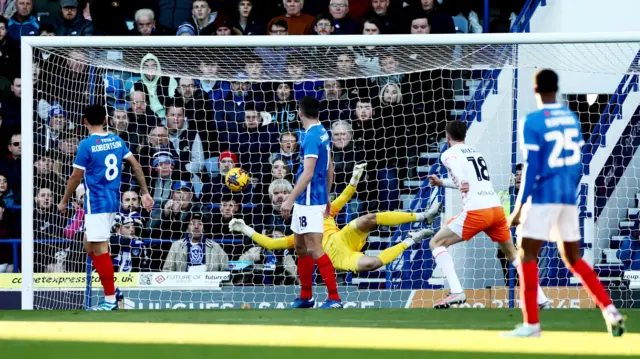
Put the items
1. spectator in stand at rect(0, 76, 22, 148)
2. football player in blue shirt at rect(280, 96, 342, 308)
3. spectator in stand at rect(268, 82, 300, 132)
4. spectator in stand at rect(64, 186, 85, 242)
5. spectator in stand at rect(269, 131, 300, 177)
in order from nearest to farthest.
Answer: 1. football player in blue shirt at rect(280, 96, 342, 308)
2. spectator in stand at rect(64, 186, 85, 242)
3. spectator in stand at rect(269, 131, 300, 177)
4. spectator in stand at rect(268, 82, 300, 132)
5. spectator in stand at rect(0, 76, 22, 148)

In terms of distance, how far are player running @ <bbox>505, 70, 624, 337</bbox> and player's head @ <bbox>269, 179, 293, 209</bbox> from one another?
235 inches

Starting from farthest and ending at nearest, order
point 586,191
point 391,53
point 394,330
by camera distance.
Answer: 1. point 586,191
2. point 391,53
3. point 394,330

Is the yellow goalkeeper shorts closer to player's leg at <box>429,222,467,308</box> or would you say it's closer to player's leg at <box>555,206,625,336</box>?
player's leg at <box>429,222,467,308</box>

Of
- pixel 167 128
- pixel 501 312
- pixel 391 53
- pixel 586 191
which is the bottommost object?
pixel 501 312

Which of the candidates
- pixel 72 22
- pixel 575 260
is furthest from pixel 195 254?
pixel 575 260

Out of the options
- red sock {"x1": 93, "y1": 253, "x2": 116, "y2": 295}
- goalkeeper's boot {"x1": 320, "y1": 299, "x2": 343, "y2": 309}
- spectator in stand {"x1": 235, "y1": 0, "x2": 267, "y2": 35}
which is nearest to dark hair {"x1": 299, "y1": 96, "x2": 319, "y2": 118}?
goalkeeper's boot {"x1": 320, "y1": 299, "x2": 343, "y2": 309}

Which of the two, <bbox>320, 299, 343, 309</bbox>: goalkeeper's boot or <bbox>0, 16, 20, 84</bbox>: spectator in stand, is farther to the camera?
<bbox>0, 16, 20, 84</bbox>: spectator in stand

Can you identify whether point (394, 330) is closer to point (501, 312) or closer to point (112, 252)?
point (501, 312)

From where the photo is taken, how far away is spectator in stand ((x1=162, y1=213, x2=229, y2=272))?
12.7m

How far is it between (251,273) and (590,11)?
595 cm

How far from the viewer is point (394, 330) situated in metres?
7.88

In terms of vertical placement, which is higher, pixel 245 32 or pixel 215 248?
pixel 245 32

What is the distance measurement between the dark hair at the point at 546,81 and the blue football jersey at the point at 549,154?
113 mm

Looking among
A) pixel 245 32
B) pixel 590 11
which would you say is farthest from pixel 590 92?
pixel 245 32
